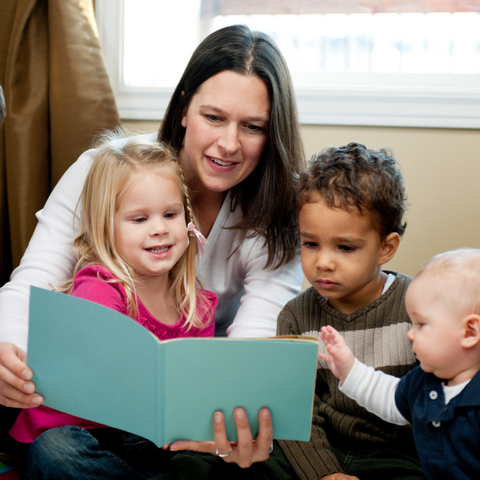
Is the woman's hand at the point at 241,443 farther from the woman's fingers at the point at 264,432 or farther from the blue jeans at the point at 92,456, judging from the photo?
the blue jeans at the point at 92,456

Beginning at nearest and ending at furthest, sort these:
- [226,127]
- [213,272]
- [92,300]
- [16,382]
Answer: [16,382], [92,300], [226,127], [213,272]

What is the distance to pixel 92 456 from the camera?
3.61 ft

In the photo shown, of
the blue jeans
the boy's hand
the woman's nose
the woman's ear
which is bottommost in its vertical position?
the blue jeans

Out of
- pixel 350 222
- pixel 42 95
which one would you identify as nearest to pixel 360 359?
pixel 350 222

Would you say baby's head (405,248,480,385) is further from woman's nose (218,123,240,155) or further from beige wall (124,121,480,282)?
beige wall (124,121,480,282)

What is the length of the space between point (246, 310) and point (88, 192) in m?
0.50

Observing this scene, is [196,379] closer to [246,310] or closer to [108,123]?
[246,310]

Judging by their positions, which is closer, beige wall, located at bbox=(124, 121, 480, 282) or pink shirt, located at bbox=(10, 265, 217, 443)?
pink shirt, located at bbox=(10, 265, 217, 443)

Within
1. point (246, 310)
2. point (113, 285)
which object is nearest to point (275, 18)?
point (246, 310)

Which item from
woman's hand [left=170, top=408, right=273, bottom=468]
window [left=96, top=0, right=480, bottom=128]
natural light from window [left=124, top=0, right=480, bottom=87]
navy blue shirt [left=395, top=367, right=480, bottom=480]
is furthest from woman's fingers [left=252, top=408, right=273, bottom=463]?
natural light from window [left=124, top=0, right=480, bottom=87]

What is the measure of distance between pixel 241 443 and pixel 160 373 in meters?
0.21

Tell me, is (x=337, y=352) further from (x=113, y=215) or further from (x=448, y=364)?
(x=113, y=215)

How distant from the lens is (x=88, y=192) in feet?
4.30

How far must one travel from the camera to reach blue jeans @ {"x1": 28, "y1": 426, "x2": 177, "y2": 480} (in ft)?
3.53
